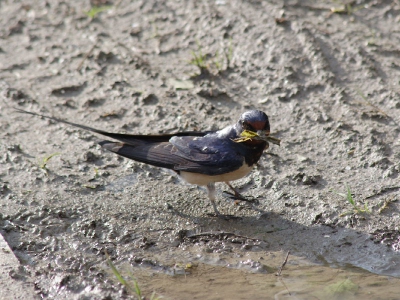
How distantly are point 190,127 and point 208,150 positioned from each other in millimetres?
1079

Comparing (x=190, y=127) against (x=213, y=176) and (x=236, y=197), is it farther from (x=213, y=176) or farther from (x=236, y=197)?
(x=213, y=176)

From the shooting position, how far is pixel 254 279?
13.9ft

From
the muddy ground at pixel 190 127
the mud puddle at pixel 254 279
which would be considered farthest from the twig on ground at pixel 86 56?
the mud puddle at pixel 254 279

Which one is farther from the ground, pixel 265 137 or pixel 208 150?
pixel 265 137

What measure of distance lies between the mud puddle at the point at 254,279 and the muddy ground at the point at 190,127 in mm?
34

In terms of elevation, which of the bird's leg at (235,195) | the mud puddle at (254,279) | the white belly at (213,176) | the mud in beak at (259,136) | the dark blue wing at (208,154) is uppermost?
the mud in beak at (259,136)

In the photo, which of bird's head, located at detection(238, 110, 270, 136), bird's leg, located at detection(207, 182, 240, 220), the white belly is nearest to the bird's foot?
bird's leg, located at detection(207, 182, 240, 220)

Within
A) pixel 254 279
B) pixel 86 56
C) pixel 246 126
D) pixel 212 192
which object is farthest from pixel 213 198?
pixel 86 56

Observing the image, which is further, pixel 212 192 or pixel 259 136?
pixel 212 192

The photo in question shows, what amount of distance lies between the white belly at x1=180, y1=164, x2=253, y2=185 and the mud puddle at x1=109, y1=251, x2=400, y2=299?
616 mm

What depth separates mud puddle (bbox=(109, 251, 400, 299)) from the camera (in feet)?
13.4

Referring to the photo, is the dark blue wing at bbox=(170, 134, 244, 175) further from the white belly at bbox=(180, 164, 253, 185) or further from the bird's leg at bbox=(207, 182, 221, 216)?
the bird's leg at bbox=(207, 182, 221, 216)

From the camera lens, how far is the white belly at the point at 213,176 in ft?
15.4

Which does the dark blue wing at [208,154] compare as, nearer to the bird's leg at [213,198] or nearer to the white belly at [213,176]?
the white belly at [213,176]
